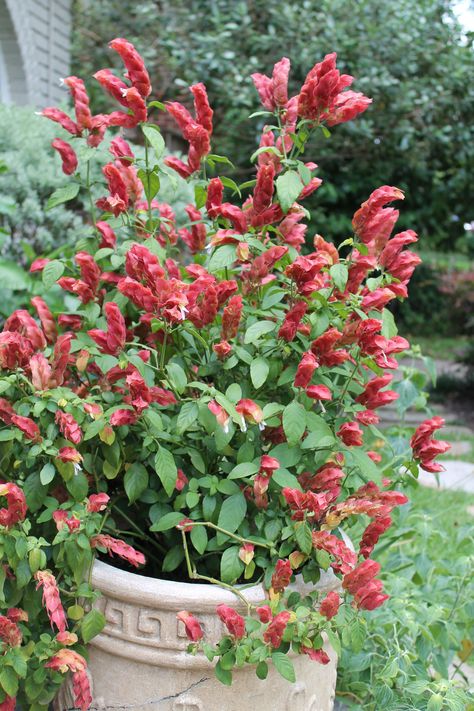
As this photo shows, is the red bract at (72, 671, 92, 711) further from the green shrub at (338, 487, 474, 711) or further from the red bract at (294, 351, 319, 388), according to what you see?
the red bract at (294, 351, 319, 388)

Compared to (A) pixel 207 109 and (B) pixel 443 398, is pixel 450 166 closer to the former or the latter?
(B) pixel 443 398

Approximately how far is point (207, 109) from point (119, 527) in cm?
86

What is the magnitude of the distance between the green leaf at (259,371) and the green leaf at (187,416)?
107 millimetres

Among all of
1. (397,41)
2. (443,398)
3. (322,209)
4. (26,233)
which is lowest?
(443,398)

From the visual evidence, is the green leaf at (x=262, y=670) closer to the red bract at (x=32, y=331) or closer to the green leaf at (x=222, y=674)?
the green leaf at (x=222, y=674)

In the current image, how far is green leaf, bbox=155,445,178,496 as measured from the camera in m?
1.32

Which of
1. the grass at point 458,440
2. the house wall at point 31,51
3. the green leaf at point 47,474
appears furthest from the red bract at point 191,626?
the house wall at point 31,51

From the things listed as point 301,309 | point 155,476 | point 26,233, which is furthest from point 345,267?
point 26,233

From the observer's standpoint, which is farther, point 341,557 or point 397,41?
point 397,41

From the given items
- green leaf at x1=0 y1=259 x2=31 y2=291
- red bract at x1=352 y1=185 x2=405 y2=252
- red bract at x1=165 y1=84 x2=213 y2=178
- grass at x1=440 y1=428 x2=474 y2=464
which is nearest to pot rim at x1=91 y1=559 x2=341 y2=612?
red bract at x1=352 y1=185 x2=405 y2=252

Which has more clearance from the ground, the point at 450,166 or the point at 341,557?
the point at 341,557

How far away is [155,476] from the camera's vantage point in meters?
1.51

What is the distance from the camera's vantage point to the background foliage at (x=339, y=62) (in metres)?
5.29

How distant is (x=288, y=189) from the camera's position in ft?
4.55
